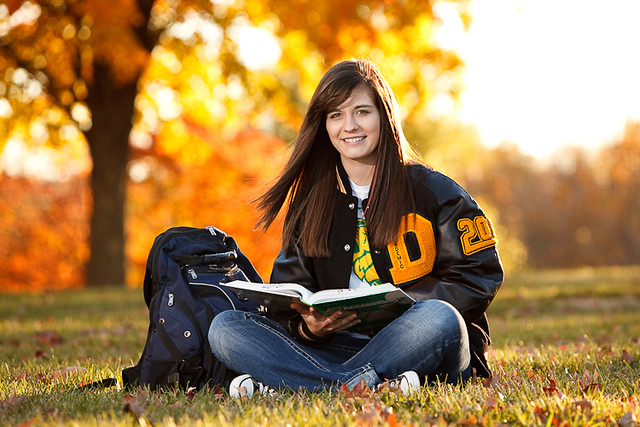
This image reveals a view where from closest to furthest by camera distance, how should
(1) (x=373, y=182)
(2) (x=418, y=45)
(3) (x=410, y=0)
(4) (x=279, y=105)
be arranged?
1. (1) (x=373, y=182)
2. (3) (x=410, y=0)
3. (2) (x=418, y=45)
4. (4) (x=279, y=105)

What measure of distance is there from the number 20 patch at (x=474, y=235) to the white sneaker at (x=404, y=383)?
0.60 meters

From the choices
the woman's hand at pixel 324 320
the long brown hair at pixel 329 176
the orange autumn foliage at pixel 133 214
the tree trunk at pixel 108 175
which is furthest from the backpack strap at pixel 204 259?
the orange autumn foliage at pixel 133 214

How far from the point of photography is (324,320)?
3.21 meters

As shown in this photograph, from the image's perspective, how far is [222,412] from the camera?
9.30ft

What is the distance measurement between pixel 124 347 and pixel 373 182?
2.93 meters

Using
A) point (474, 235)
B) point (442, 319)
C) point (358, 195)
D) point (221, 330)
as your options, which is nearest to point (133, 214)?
point (358, 195)

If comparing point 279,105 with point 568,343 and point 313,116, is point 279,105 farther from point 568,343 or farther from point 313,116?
point 313,116

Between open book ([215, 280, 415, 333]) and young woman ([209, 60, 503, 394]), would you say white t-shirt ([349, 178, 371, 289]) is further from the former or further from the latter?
open book ([215, 280, 415, 333])

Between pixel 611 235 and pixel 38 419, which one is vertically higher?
pixel 38 419

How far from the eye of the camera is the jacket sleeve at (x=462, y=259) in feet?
10.7

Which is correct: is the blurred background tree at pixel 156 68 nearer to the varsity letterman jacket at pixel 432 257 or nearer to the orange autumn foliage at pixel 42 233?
the varsity letterman jacket at pixel 432 257

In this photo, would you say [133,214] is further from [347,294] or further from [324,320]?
[347,294]

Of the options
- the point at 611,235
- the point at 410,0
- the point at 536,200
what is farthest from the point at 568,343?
the point at 536,200

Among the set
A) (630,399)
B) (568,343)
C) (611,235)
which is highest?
(630,399)
